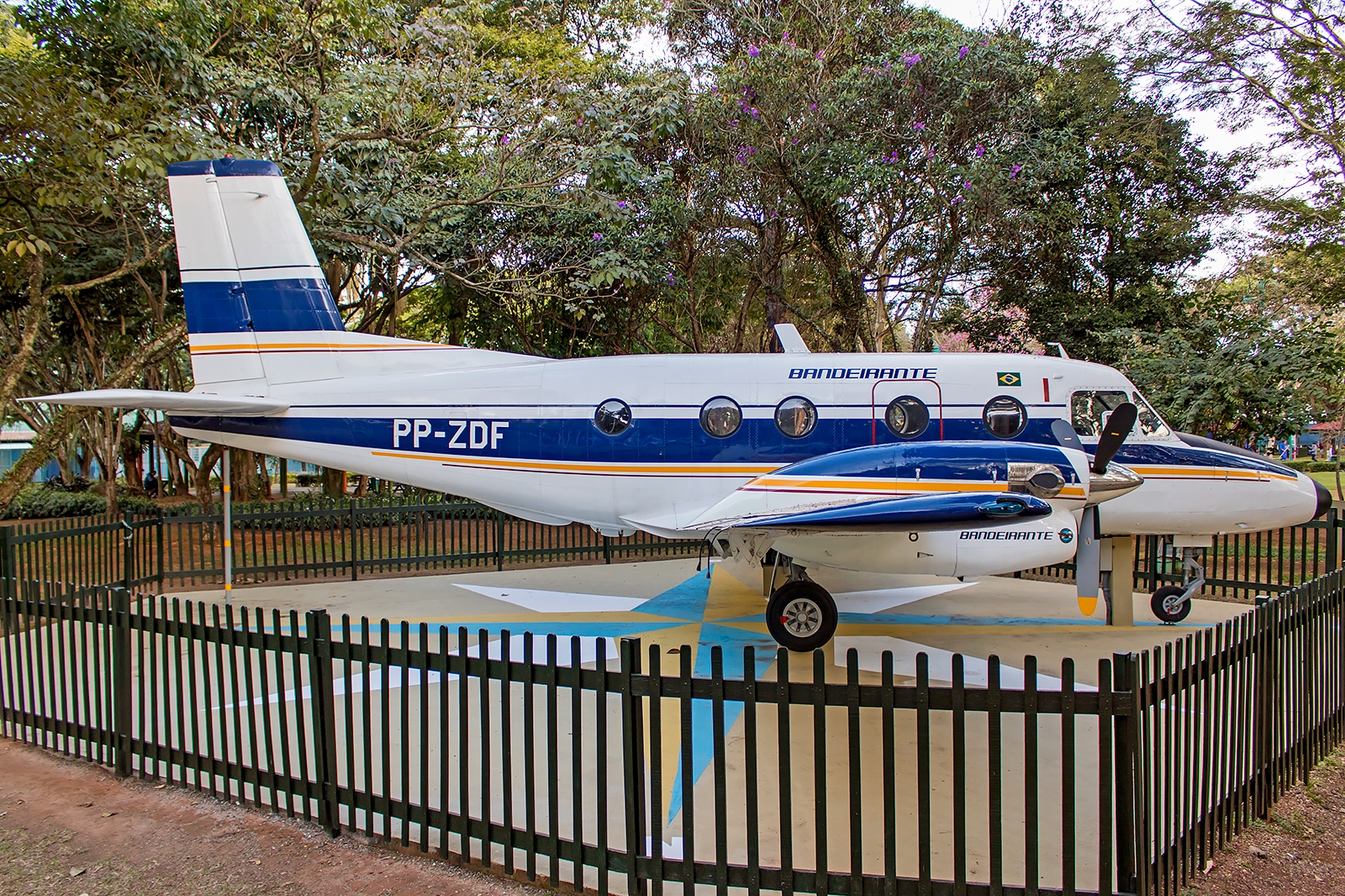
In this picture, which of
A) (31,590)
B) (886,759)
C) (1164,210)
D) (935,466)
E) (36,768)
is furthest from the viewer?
(1164,210)

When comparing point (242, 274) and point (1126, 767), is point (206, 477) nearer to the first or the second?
point (242, 274)

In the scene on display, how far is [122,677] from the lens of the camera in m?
5.17

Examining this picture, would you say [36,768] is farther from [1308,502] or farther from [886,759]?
[1308,502]

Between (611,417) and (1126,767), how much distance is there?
6.20 metres

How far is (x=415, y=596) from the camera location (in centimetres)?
1081

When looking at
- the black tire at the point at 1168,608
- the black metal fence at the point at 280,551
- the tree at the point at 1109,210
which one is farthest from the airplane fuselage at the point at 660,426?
the tree at the point at 1109,210

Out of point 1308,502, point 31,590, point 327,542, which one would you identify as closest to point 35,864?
point 31,590

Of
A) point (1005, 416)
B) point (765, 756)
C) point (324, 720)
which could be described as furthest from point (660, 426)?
point (324, 720)

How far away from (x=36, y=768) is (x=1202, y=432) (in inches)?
697

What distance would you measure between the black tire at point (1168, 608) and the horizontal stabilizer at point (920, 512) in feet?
11.4

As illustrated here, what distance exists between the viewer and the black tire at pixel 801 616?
7.89 m

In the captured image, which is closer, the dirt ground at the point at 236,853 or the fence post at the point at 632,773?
the fence post at the point at 632,773

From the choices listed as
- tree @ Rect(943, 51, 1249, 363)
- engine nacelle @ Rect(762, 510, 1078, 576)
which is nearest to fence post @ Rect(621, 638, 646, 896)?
engine nacelle @ Rect(762, 510, 1078, 576)

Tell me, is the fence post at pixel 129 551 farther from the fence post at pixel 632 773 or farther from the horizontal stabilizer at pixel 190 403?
the fence post at pixel 632 773
